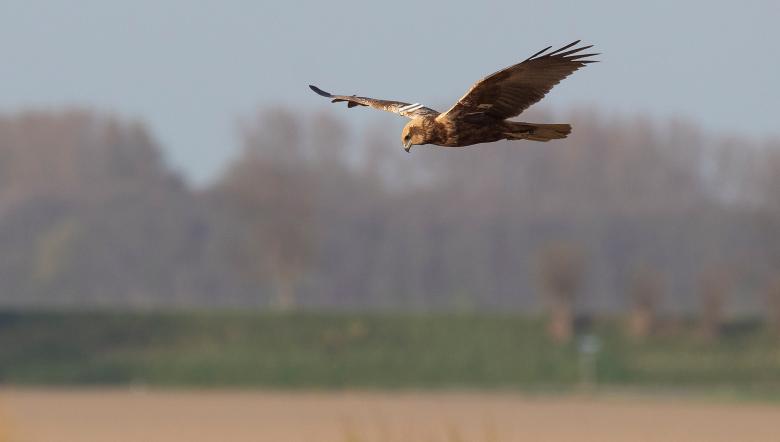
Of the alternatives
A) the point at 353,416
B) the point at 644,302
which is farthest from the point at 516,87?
the point at 644,302

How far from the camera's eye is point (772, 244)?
70000 millimetres

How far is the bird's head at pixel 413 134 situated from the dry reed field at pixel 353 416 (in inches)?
720

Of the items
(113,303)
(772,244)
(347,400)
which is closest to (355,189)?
(113,303)

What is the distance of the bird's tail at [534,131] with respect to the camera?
9516 mm

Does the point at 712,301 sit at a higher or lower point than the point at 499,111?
lower

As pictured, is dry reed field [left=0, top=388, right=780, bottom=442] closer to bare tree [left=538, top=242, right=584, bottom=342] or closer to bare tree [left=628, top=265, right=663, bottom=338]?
bare tree [left=538, top=242, right=584, bottom=342]

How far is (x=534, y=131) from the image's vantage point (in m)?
9.56

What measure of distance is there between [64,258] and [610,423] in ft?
163

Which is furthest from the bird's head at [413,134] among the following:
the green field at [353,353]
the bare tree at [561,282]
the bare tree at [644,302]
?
the bare tree at [644,302]

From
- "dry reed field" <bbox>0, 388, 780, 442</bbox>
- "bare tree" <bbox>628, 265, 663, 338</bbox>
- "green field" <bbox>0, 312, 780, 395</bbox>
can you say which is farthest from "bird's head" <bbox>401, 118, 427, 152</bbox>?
"bare tree" <bbox>628, 265, 663, 338</bbox>

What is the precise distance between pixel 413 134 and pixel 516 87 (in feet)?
2.25

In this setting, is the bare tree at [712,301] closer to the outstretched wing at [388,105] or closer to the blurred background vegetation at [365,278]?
the blurred background vegetation at [365,278]

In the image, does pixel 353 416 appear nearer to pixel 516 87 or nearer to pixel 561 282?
pixel 561 282

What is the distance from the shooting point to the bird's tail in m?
9.52
